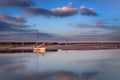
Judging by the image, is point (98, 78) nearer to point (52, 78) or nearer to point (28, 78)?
point (52, 78)

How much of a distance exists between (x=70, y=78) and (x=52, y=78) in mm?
962

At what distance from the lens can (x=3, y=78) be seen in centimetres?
1234

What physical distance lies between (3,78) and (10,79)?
0.53 meters

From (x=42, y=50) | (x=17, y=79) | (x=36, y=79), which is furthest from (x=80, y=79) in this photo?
(x=42, y=50)

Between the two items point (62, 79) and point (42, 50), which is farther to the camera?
point (42, 50)

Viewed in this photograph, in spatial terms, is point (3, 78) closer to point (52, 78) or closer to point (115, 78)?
point (52, 78)

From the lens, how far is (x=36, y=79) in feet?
39.0

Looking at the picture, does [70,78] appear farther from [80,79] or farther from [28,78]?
[28,78]

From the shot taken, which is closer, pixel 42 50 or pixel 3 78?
pixel 3 78

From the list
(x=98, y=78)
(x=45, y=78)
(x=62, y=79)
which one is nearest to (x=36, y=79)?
(x=45, y=78)

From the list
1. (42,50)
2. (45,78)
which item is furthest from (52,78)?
(42,50)

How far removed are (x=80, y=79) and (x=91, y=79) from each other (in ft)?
1.87

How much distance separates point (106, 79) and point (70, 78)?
1.89 m

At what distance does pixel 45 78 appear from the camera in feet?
39.7
